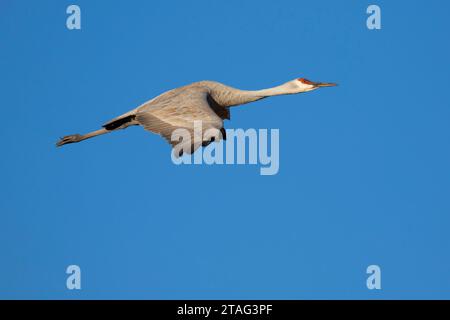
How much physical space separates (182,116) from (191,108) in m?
0.54

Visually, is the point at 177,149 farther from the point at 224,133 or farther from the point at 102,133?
the point at 102,133

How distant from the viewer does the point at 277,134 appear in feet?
80.3

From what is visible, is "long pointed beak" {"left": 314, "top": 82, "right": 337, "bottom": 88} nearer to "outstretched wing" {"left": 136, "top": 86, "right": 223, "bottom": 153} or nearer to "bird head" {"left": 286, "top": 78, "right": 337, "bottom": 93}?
"bird head" {"left": 286, "top": 78, "right": 337, "bottom": 93}

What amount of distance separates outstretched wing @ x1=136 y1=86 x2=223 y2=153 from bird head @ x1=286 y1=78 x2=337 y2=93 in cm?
248

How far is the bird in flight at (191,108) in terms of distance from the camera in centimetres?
2028

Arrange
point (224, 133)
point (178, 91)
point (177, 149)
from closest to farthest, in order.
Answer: point (177, 149), point (224, 133), point (178, 91)

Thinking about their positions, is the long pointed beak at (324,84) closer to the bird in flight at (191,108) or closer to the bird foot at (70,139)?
the bird in flight at (191,108)

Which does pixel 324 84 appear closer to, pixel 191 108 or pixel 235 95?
pixel 235 95

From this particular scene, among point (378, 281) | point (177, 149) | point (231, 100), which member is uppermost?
point (231, 100)

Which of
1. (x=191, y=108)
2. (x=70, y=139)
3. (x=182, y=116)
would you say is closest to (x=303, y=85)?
(x=191, y=108)

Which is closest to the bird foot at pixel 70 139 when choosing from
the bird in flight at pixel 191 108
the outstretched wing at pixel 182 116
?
the bird in flight at pixel 191 108

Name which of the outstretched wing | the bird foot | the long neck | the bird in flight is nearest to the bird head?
the bird in flight

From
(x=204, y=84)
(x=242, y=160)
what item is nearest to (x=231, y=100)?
(x=204, y=84)

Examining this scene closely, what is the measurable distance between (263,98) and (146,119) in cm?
416
